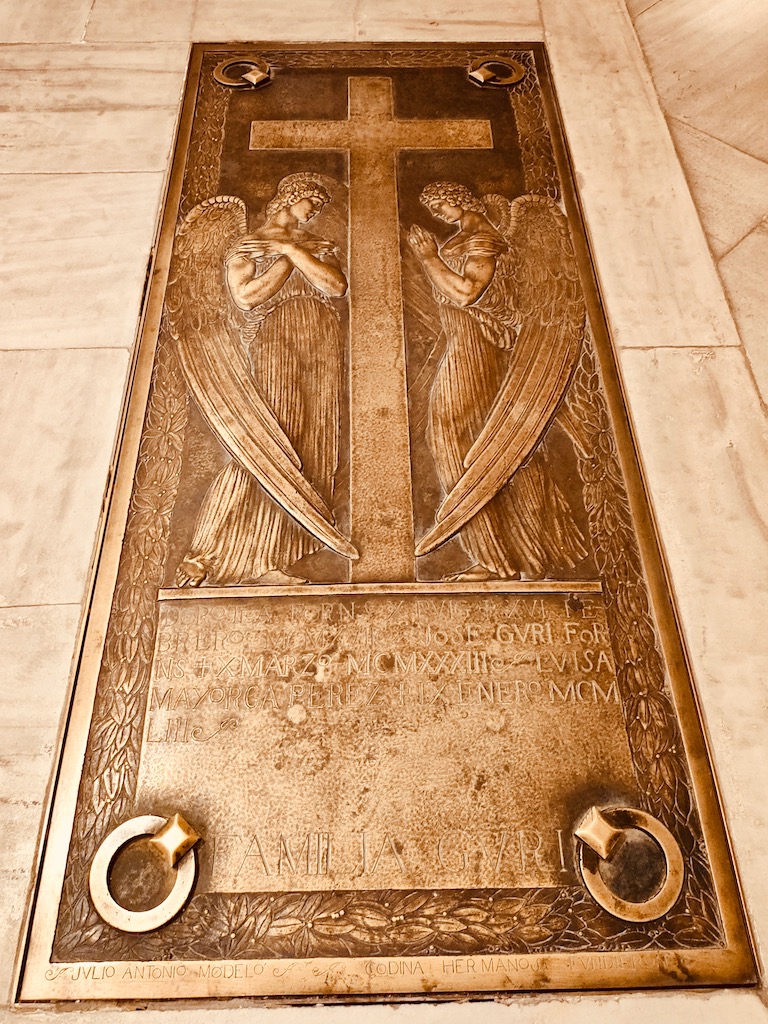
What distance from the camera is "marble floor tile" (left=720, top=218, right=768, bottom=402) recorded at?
3.07 metres

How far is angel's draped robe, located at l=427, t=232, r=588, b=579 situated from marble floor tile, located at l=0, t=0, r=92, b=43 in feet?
8.29

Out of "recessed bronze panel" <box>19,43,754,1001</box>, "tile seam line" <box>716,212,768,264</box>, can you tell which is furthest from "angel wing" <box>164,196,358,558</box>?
"tile seam line" <box>716,212,768,264</box>

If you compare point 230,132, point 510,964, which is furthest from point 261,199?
point 510,964

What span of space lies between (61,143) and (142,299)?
115 centimetres

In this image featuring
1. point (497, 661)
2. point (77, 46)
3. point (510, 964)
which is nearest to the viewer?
point (510, 964)

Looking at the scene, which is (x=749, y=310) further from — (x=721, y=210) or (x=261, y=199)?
(x=261, y=199)

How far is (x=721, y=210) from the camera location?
3.51 m

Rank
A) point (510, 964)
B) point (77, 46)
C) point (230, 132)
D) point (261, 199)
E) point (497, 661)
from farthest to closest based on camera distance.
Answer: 1. point (77, 46)
2. point (230, 132)
3. point (261, 199)
4. point (497, 661)
5. point (510, 964)

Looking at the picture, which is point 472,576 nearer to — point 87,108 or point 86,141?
point 86,141

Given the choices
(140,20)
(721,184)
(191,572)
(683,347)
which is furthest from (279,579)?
(140,20)

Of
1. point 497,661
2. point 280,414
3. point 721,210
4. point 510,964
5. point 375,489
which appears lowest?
point 510,964

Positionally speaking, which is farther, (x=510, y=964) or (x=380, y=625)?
(x=380, y=625)

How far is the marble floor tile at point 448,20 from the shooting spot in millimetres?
4164

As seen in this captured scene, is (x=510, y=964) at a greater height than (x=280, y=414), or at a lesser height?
lesser
